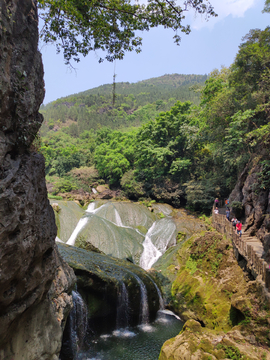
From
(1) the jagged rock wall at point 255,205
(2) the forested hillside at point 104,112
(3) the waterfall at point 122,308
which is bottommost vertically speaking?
(3) the waterfall at point 122,308

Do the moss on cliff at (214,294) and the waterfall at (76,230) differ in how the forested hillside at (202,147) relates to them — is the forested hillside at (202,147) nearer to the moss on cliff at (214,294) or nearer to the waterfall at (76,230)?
the moss on cliff at (214,294)

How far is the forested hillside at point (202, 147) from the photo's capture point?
16.5 meters

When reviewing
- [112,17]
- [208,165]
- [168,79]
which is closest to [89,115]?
[208,165]

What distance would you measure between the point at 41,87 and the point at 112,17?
262 cm

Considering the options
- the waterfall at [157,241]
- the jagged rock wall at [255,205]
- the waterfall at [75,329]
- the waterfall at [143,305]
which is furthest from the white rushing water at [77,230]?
the jagged rock wall at [255,205]

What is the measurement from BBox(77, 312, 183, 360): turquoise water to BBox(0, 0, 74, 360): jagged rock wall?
11.6ft

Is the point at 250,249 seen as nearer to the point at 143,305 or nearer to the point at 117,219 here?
the point at 143,305

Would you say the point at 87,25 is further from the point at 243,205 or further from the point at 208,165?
the point at 208,165

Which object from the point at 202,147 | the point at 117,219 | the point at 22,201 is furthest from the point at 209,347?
the point at 202,147

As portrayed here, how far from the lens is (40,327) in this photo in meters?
5.43

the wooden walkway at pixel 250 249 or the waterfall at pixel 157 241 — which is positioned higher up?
the wooden walkway at pixel 250 249

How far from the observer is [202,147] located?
87.6 ft

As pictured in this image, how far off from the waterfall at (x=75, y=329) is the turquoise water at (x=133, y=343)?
38 centimetres

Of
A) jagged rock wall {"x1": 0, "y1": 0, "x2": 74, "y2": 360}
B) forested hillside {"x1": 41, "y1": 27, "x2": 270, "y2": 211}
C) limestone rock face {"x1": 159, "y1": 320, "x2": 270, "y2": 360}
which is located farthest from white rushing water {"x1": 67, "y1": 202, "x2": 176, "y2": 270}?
jagged rock wall {"x1": 0, "y1": 0, "x2": 74, "y2": 360}
